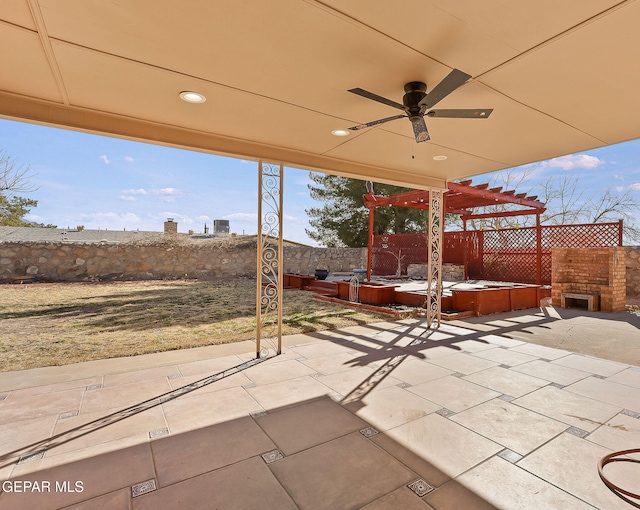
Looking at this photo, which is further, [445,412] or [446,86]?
[445,412]

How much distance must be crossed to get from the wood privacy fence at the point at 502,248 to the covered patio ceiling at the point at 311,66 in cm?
526

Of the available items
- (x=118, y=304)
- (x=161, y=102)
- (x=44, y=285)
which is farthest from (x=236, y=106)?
(x=44, y=285)

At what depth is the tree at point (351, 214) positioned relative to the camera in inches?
556

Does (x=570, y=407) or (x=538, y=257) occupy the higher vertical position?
(x=538, y=257)

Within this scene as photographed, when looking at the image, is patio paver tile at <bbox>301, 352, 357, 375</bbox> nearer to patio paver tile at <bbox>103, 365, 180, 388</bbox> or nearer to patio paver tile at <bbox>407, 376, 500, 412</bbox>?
patio paver tile at <bbox>407, 376, 500, 412</bbox>

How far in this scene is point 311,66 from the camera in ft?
6.48

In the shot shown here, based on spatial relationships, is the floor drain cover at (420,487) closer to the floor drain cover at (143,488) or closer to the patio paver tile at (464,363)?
the floor drain cover at (143,488)

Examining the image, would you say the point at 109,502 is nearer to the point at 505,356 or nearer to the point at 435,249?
the point at 505,356

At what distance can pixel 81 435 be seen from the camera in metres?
1.96

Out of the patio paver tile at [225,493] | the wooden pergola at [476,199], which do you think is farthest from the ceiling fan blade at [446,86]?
the wooden pergola at [476,199]

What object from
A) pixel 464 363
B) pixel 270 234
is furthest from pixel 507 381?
pixel 270 234

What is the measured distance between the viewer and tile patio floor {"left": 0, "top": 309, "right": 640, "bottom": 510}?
1.49 metres

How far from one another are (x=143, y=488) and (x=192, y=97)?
2.39 m

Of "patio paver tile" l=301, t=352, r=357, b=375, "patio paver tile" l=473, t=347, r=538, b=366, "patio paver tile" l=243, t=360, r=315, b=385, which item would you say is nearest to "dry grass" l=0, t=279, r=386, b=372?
"patio paver tile" l=243, t=360, r=315, b=385
